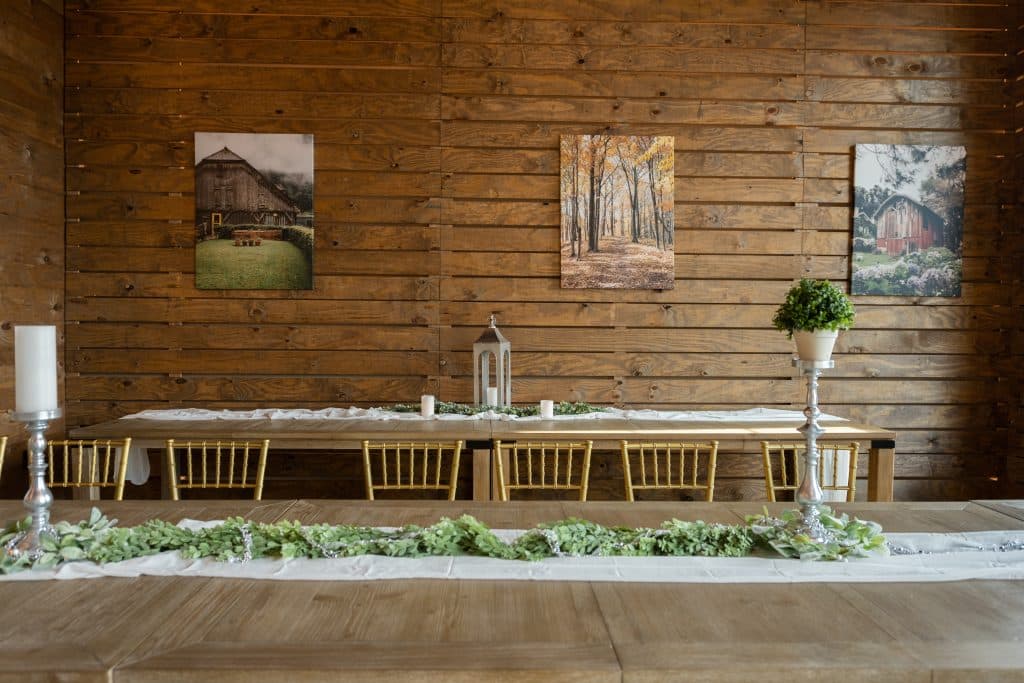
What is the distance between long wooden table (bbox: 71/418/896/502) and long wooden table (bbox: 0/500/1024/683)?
81.4 inches

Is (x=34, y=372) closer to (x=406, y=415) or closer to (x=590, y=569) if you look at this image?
(x=590, y=569)

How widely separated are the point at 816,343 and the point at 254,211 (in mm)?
3808

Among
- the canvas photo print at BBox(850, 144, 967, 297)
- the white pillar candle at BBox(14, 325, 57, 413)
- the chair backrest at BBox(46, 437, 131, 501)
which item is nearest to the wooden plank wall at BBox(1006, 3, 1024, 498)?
the canvas photo print at BBox(850, 144, 967, 297)

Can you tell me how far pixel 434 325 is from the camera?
15.3 feet

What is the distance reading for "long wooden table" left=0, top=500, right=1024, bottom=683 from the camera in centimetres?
117

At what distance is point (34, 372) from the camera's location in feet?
5.48

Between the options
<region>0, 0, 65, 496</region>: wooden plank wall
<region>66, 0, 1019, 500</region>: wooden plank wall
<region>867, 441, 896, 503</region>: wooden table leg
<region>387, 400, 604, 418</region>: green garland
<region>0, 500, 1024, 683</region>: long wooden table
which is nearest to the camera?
<region>0, 500, 1024, 683</region>: long wooden table

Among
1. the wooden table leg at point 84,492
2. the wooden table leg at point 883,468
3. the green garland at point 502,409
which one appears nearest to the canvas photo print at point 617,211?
the green garland at point 502,409

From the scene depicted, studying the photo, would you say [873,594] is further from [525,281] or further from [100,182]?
[100,182]

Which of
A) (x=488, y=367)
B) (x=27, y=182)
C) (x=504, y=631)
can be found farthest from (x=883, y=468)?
(x=27, y=182)

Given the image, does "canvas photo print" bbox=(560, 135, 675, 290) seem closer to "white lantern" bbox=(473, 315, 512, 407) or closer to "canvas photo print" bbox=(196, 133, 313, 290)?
"white lantern" bbox=(473, 315, 512, 407)

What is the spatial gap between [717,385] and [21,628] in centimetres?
407

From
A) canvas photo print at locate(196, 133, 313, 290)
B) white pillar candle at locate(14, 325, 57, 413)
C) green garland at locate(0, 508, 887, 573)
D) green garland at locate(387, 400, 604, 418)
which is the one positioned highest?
canvas photo print at locate(196, 133, 313, 290)

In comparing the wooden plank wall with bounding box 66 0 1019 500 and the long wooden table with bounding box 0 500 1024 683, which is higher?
the wooden plank wall with bounding box 66 0 1019 500
